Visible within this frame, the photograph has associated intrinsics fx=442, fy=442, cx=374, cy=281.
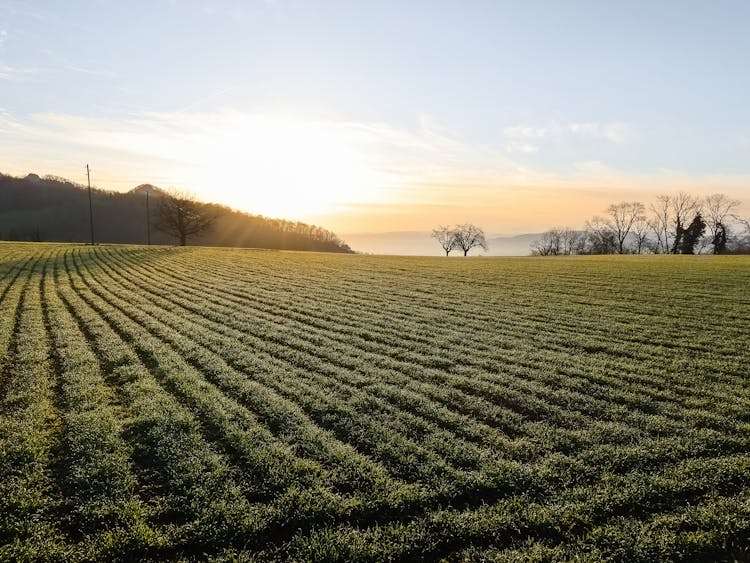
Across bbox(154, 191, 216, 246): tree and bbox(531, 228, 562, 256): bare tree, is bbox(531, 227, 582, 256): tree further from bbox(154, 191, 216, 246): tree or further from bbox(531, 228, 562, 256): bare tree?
bbox(154, 191, 216, 246): tree

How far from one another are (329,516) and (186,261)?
44.0m

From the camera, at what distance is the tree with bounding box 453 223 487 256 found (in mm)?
128250

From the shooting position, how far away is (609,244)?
123 metres

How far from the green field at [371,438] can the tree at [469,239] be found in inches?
4344

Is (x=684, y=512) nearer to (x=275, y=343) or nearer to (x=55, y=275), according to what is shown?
(x=275, y=343)

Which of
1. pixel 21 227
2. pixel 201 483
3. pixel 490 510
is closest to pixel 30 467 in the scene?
pixel 201 483

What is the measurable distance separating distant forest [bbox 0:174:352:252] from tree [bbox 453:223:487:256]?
62608 millimetres

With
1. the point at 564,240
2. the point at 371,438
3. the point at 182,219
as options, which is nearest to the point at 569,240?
the point at 564,240

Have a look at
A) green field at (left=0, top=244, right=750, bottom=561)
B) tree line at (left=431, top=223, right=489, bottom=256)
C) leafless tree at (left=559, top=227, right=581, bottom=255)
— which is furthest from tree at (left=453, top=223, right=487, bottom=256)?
green field at (left=0, top=244, right=750, bottom=561)

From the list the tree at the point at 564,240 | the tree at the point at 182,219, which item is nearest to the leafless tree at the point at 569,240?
the tree at the point at 564,240

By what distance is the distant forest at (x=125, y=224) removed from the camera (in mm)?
164875

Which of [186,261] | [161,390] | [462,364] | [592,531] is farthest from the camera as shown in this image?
[186,261]

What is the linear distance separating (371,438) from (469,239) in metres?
125

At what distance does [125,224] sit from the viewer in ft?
568
